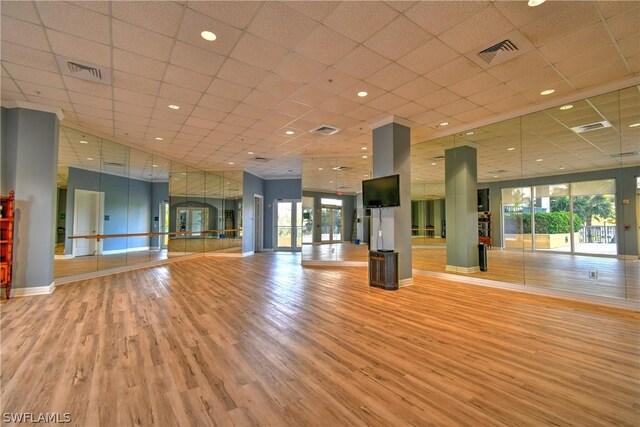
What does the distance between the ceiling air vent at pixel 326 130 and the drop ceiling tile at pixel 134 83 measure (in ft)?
10.8

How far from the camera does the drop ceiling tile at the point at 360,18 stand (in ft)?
9.52

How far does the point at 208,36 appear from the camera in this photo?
3.33 meters

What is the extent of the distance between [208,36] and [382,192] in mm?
4178

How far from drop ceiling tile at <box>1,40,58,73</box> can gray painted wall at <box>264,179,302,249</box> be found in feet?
32.0

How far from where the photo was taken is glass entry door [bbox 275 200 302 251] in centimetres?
1345

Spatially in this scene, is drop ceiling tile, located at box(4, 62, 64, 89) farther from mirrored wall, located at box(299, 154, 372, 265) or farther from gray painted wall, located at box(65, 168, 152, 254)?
mirrored wall, located at box(299, 154, 372, 265)

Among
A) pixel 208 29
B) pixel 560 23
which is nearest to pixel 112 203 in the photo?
pixel 208 29

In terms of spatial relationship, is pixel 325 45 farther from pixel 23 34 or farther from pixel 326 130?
pixel 23 34

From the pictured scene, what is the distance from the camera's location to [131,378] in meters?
2.45

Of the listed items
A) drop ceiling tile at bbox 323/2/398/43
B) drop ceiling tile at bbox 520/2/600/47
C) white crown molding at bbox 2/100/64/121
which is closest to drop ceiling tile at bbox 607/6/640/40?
drop ceiling tile at bbox 520/2/600/47

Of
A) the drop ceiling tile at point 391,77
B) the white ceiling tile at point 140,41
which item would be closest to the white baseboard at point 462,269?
the drop ceiling tile at point 391,77

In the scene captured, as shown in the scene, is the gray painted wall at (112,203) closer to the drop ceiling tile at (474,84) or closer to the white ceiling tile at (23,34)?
the white ceiling tile at (23,34)

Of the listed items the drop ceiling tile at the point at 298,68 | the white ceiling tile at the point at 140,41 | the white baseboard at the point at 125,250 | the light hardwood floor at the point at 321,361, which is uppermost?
the drop ceiling tile at the point at 298,68

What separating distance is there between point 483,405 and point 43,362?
13.1 ft
